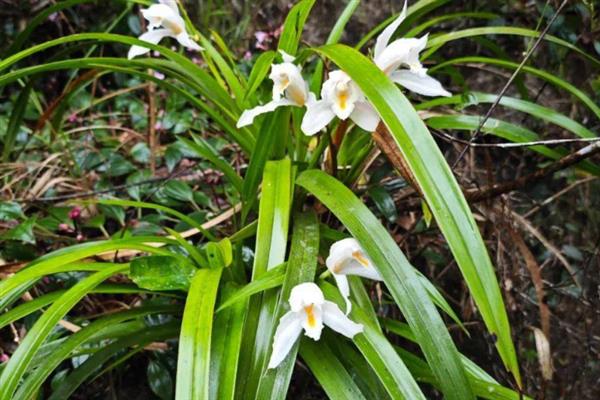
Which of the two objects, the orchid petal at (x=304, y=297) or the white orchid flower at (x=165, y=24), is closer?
the orchid petal at (x=304, y=297)

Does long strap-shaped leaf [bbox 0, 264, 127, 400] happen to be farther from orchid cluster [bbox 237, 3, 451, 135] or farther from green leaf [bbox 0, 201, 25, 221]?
green leaf [bbox 0, 201, 25, 221]

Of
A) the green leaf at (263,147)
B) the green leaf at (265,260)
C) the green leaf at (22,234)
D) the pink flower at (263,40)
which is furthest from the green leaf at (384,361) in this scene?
the pink flower at (263,40)

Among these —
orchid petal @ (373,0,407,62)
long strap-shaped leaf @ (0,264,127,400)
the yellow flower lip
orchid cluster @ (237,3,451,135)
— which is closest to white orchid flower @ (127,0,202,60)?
orchid cluster @ (237,3,451,135)

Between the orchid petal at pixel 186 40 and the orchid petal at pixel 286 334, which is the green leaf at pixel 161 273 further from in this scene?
the orchid petal at pixel 186 40

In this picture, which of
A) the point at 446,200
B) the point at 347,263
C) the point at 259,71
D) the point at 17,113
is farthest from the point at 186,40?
the point at 446,200

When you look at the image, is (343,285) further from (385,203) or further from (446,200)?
(385,203)

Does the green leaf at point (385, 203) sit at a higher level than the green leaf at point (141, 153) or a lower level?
lower
